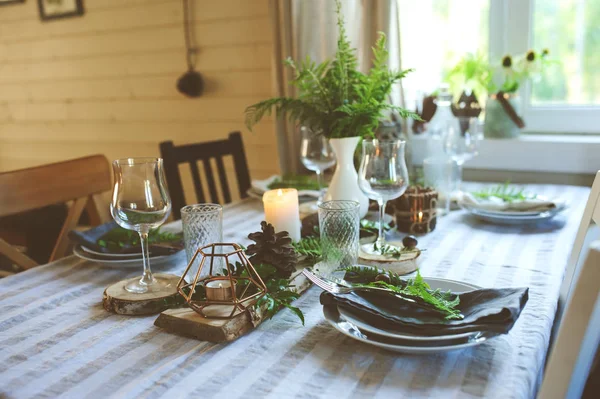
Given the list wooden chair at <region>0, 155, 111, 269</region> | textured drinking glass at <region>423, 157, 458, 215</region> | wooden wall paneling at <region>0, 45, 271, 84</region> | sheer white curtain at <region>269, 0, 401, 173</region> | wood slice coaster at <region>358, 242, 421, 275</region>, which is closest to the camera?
wood slice coaster at <region>358, 242, 421, 275</region>

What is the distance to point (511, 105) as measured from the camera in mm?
2062

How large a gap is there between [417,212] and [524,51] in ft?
3.76

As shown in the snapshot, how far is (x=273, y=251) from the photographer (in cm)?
97

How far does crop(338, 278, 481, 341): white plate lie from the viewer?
0.75 m

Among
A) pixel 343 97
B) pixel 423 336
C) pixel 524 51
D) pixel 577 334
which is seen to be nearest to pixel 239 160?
pixel 343 97

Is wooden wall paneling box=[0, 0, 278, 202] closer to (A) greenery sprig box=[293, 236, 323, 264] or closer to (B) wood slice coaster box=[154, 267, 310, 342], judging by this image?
(A) greenery sprig box=[293, 236, 323, 264]

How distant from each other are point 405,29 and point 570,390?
1.74m

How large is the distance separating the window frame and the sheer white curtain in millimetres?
429

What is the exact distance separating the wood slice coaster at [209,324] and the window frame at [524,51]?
1701 mm

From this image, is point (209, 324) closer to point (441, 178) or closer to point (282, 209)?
point (282, 209)

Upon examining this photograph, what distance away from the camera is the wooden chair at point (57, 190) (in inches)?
55.8

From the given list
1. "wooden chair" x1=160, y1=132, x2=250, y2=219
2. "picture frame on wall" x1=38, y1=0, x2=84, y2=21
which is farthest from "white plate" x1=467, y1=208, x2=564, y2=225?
"picture frame on wall" x1=38, y1=0, x2=84, y2=21

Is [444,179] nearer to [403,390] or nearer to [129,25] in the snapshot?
[403,390]

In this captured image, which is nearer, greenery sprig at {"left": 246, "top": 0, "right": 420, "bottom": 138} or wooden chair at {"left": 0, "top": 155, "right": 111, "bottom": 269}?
greenery sprig at {"left": 246, "top": 0, "right": 420, "bottom": 138}
